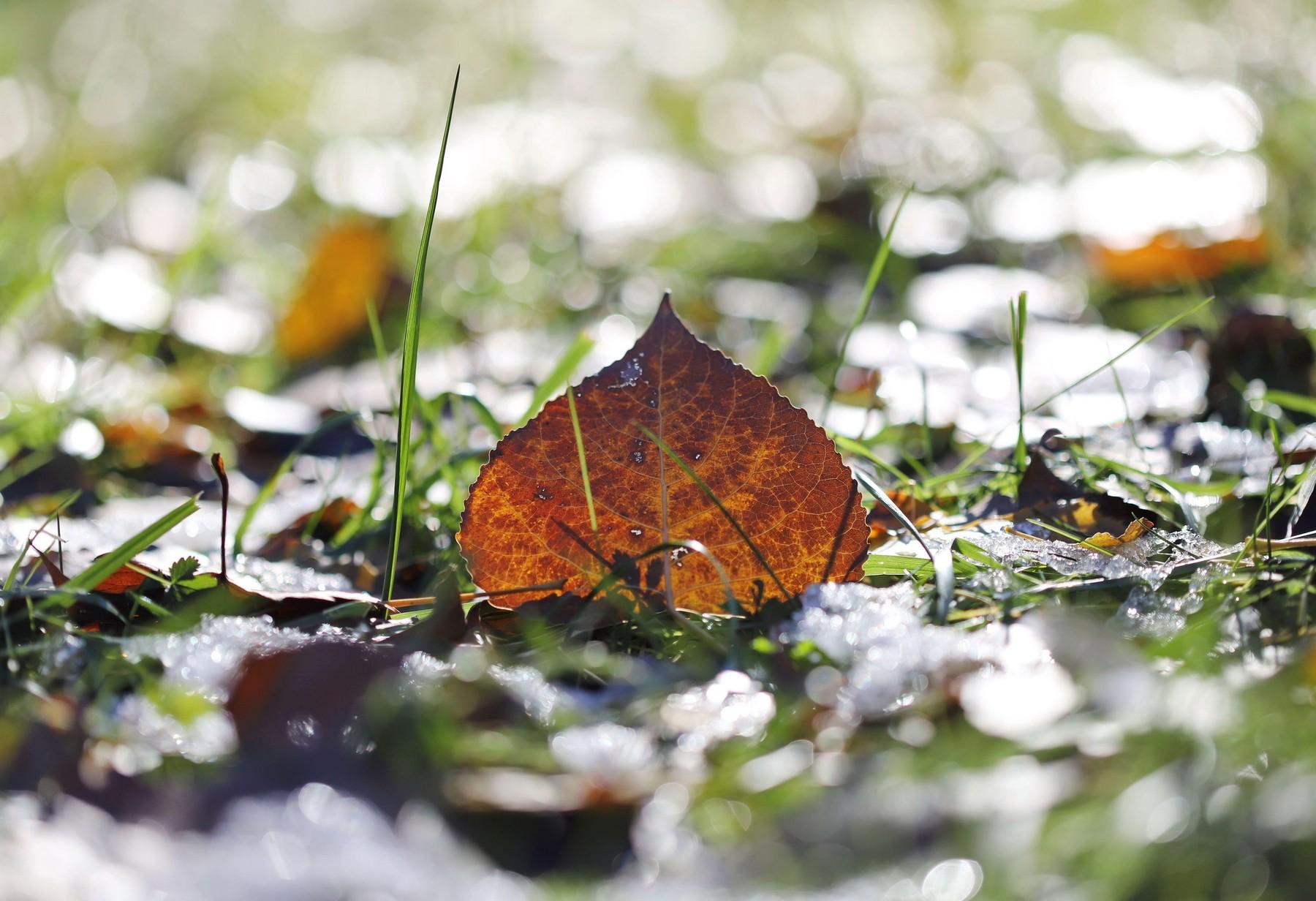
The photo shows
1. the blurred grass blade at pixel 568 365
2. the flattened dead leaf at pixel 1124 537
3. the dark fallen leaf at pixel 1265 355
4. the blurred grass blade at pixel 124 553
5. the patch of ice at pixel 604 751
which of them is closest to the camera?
the patch of ice at pixel 604 751

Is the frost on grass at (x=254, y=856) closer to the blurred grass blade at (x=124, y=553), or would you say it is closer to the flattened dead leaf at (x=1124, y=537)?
the blurred grass blade at (x=124, y=553)

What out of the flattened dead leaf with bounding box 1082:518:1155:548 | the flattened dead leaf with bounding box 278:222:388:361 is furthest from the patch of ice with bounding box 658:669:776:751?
the flattened dead leaf with bounding box 278:222:388:361

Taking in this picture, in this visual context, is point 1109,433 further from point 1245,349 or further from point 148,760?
point 148,760

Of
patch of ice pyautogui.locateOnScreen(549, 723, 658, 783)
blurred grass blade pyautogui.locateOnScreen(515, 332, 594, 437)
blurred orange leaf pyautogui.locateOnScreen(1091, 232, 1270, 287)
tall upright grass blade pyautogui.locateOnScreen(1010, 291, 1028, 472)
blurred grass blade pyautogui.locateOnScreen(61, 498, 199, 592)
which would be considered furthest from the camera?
blurred orange leaf pyautogui.locateOnScreen(1091, 232, 1270, 287)

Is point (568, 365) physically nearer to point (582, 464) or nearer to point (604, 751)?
point (582, 464)

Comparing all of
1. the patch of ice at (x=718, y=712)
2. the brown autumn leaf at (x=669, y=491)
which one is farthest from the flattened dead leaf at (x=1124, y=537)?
the patch of ice at (x=718, y=712)

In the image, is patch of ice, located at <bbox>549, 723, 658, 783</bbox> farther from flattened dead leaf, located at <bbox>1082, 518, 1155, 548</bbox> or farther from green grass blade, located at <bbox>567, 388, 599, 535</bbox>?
flattened dead leaf, located at <bbox>1082, 518, 1155, 548</bbox>

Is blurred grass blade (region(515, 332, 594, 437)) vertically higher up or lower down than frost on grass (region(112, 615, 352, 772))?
higher up

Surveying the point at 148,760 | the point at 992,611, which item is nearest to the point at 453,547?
the point at 148,760
